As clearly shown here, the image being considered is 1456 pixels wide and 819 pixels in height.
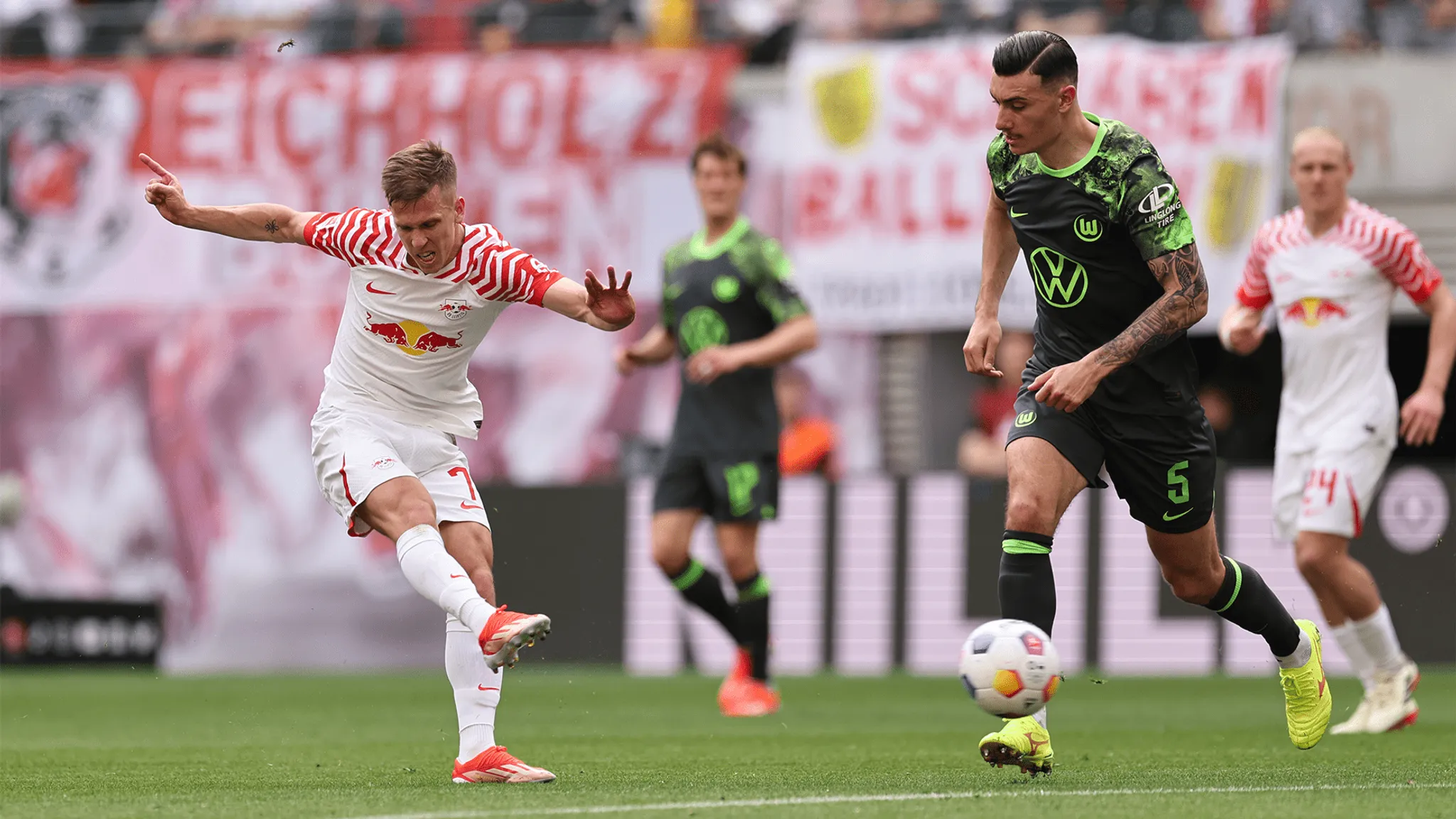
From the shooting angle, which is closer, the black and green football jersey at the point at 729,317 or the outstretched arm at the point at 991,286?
the outstretched arm at the point at 991,286

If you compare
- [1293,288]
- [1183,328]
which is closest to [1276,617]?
[1183,328]

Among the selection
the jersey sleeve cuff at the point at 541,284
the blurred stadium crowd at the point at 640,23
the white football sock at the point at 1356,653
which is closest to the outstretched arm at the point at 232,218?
the jersey sleeve cuff at the point at 541,284

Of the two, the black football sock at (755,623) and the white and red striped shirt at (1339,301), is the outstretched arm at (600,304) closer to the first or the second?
the white and red striped shirt at (1339,301)

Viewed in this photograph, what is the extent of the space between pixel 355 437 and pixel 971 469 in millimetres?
8020

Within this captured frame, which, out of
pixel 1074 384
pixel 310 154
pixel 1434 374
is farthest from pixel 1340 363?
pixel 310 154

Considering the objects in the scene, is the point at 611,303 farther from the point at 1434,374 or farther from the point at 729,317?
the point at 1434,374

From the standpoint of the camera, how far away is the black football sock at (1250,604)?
6.58 meters

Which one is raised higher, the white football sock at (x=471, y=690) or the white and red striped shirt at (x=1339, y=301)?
the white and red striped shirt at (x=1339, y=301)

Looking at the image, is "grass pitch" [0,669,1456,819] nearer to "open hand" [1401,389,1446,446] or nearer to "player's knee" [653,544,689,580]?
"player's knee" [653,544,689,580]

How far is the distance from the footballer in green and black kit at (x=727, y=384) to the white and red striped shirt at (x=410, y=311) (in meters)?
3.26

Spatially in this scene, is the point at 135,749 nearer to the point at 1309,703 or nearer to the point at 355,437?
the point at 355,437

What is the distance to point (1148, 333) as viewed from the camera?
6.05 m

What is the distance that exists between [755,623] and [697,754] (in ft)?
7.67

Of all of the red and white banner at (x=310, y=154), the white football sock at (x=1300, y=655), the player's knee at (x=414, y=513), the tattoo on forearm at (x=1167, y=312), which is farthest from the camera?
the red and white banner at (x=310, y=154)
